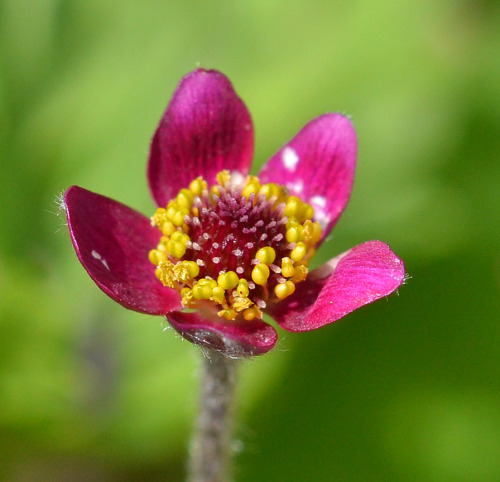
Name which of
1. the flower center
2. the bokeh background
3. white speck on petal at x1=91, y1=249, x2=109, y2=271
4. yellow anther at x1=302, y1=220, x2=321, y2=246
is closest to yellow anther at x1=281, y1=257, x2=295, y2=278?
the flower center

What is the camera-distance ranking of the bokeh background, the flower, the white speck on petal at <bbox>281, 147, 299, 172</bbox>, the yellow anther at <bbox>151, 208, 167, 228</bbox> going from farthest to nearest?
the bokeh background, the white speck on petal at <bbox>281, 147, 299, 172</bbox>, the yellow anther at <bbox>151, 208, 167, 228</bbox>, the flower

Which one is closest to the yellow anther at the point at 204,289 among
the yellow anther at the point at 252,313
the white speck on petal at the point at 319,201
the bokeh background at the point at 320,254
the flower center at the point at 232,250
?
the flower center at the point at 232,250

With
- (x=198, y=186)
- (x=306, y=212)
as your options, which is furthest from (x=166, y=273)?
(x=306, y=212)

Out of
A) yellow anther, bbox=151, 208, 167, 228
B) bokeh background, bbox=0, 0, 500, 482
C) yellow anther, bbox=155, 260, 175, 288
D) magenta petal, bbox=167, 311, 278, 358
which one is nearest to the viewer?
magenta petal, bbox=167, 311, 278, 358

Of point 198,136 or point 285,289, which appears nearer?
point 285,289

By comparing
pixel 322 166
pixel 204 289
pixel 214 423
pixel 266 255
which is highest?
pixel 322 166

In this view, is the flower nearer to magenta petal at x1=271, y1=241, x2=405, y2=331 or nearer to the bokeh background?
magenta petal at x1=271, y1=241, x2=405, y2=331

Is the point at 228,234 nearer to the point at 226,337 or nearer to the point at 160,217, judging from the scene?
the point at 160,217
